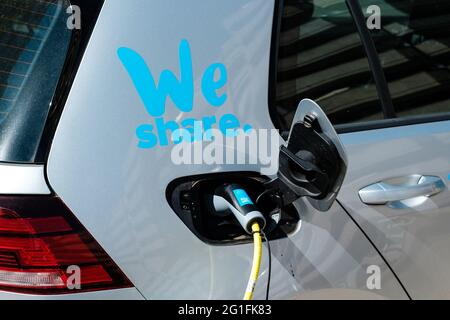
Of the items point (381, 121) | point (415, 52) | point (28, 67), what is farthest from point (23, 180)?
point (415, 52)

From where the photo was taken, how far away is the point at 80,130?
1451 mm

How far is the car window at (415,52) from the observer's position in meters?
1.91

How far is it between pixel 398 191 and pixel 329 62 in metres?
0.44

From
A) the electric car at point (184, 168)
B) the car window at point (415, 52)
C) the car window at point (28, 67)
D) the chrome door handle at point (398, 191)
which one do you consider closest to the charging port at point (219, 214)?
the electric car at point (184, 168)

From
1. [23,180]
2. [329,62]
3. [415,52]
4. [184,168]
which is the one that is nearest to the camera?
[23,180]

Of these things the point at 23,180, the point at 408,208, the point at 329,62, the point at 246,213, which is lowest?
the point at 408,208

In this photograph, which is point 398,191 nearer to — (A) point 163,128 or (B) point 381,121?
(B) point 381,121

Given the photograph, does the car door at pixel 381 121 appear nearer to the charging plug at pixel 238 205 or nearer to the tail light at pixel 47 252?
the charging plug at pixel 238 205

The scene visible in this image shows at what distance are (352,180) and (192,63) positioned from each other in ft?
1.83

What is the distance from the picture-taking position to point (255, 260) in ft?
4.76
